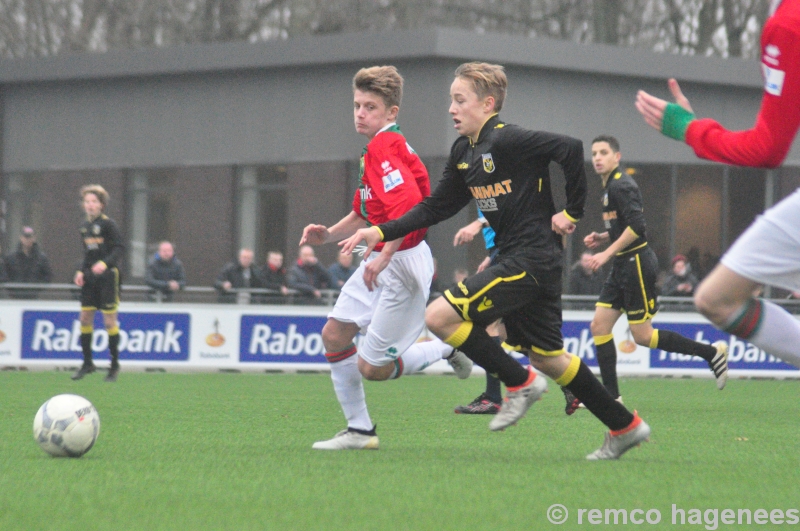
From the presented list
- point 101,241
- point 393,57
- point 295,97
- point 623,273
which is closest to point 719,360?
point 623,273

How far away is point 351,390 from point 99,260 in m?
7.73

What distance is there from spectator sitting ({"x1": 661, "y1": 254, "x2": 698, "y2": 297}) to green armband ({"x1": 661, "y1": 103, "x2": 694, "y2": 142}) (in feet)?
44.5

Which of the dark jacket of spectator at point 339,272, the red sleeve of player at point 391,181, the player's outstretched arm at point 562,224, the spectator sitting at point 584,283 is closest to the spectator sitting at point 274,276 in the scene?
the dark jacket of spectator at point 339,272

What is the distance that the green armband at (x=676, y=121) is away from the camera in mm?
4918

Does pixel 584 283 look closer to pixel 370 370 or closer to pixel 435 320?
pixel 370 370

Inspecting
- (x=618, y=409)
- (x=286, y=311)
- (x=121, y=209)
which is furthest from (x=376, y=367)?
(x=121, y=209)

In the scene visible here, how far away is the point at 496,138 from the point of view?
615 cm

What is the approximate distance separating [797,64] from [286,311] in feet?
43.5

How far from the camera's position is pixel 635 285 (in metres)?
9.97

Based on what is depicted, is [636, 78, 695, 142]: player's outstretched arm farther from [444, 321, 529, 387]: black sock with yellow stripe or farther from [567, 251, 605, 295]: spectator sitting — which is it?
[567, 251, 605, 295]: spectator sitting

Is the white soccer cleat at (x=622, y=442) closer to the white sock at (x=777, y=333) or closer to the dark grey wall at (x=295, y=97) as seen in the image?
the white sock at (x=777, y=333)

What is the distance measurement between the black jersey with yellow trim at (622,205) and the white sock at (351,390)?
344cm

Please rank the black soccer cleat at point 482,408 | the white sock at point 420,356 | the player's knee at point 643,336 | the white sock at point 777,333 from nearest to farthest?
the white sock at point 777,333 → the white sock at point 420,356 → the black soccer cleat at point 482,408 → the player's knee at point 643,336

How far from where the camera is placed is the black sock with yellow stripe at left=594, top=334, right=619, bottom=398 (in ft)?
32.8
